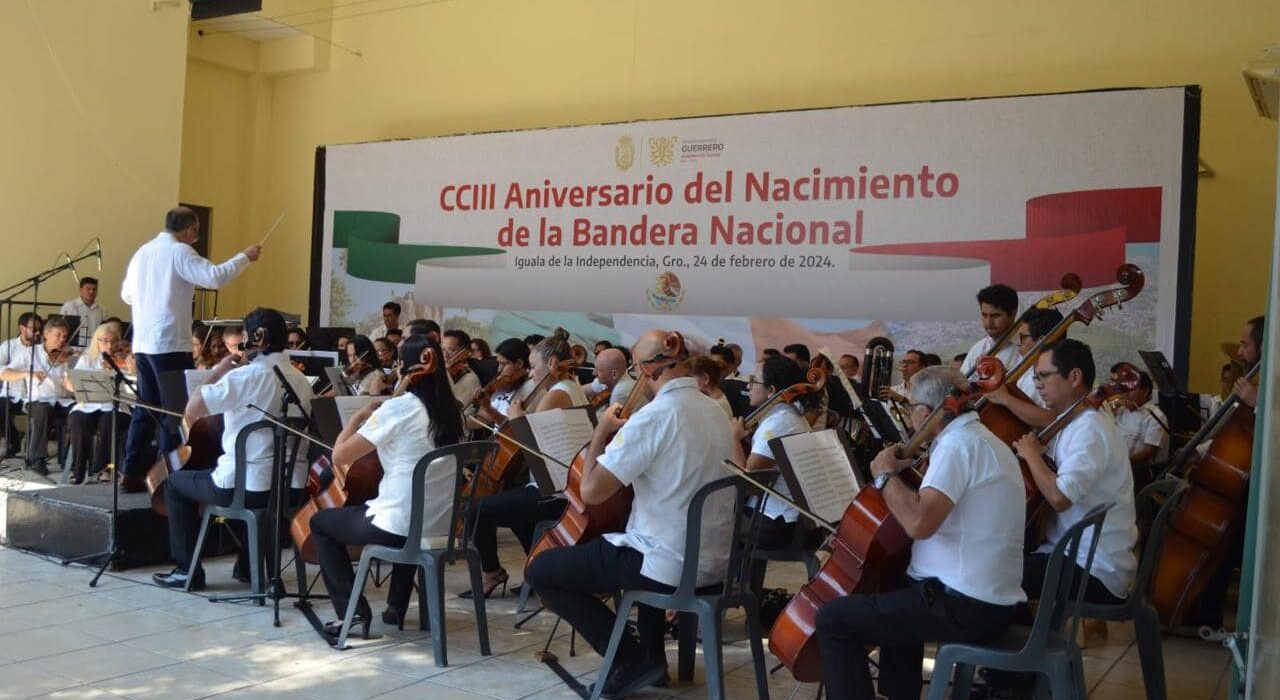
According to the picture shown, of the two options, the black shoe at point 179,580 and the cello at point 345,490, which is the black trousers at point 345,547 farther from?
Result: the black shoe at point 179,580

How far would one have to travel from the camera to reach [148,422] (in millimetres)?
6137

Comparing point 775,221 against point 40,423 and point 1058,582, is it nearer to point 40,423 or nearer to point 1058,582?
point 40,423

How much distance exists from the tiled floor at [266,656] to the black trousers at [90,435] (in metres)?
2.87

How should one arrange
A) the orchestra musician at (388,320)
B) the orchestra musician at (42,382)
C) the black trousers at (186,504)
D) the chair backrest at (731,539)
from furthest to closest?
the orchestra musician at (388,320), the orchestra musician at (42,382), the black trousers at (186,504), the chair backrest at (731,539)

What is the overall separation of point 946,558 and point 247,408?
3125mm

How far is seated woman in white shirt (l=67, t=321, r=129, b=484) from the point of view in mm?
7973

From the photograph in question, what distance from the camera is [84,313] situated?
10.2 meters

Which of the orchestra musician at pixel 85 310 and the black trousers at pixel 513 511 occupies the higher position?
the orchestra musician at pixel 85 310

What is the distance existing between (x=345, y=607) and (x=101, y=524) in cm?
164

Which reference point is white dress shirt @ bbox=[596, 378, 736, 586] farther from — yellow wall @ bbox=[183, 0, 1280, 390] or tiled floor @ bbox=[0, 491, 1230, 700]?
yellow wall @ bbox=[183, 0, 1280, 390]

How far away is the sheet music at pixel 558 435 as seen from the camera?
180 inches

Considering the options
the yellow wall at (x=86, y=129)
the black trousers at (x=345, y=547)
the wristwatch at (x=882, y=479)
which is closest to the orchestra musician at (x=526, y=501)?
the black trousers at (x=345, y=547)

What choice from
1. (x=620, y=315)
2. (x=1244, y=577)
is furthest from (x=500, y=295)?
(x=1244, y=577)

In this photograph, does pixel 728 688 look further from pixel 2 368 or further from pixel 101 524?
pixel 2 368
